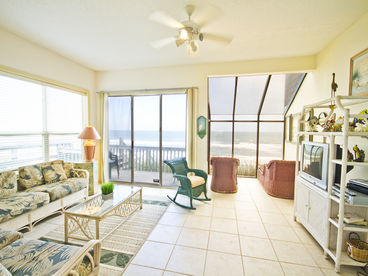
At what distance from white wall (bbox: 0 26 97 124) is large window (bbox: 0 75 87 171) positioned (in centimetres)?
24

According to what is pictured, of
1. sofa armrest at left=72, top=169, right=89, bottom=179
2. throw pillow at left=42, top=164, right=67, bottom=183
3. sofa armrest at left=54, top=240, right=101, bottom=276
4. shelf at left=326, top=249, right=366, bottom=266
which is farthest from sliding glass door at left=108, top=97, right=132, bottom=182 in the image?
shelf at left=326, top=249, right=366, bottom=266

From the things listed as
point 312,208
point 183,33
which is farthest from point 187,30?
point 312,208

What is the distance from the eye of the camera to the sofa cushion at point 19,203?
73.4 inches

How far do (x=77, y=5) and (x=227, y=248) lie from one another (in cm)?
335

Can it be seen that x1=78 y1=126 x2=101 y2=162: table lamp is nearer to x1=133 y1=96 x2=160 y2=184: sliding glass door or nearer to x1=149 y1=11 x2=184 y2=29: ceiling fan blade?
x1=133 y1=96 x2=160 y2=184: sliding glass door

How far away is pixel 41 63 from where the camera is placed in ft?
9.62

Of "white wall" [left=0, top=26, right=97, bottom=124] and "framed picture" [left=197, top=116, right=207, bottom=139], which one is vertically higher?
"white wall" [left=0, top=26, right=97, bottom=124]

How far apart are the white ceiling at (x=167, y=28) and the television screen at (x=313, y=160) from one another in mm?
1677

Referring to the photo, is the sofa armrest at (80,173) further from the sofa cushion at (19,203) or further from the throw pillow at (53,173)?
the sofa cushion at (19,203)

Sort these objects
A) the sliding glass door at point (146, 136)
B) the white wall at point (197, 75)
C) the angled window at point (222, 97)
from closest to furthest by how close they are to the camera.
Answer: the white wall at point (197, 75) < the sliding glass door at point (146, 136) < the angled window at point (222, 97)

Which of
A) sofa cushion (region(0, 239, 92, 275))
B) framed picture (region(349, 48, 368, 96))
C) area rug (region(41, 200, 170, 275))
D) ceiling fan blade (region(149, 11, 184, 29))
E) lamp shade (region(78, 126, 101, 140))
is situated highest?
ceiling fan blade (region(149, 11, 184, 29))

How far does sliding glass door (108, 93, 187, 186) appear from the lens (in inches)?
152

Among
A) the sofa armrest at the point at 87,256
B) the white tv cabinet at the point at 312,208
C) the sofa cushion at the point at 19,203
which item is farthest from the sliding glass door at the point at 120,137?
the white tv cabinet at the point at 312,208

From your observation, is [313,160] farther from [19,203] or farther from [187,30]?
[19,203]
